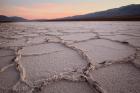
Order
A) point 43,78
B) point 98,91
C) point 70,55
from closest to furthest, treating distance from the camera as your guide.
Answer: point 98,91 < point 43,78 < point 70,55

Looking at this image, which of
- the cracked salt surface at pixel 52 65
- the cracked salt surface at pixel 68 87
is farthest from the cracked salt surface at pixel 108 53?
the cracked salt surface at pixel 68 87

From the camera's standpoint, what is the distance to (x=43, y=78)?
0.66 metres

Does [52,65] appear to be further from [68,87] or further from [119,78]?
[119,78]

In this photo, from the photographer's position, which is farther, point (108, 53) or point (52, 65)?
point (108, 53)

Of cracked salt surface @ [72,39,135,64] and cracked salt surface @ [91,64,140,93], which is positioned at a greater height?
cracked salt surface @ [72,39,135,64]

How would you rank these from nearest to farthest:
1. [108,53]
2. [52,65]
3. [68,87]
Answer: [68,87], [52,65], [108,53]

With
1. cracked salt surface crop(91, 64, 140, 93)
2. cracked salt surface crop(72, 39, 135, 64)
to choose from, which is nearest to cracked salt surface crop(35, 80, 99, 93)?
cracked salt surface crop(91, 64, 140, 93)

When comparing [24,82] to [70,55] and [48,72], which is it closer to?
[48,72]

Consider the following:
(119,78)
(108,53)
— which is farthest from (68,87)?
(108,53)

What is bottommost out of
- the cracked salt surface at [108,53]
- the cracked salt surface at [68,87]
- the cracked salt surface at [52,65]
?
the cracked salt surface at [68,87]

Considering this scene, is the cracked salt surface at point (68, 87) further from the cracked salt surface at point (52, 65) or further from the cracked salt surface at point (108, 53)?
the cracked salt surface at point (108, 53)

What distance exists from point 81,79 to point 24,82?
0.29 m

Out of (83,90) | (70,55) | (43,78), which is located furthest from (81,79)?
(70,55)

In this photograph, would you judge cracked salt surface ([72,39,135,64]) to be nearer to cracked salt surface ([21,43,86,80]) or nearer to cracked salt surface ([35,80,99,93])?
cracked salt surface ([21,43,86,80])
